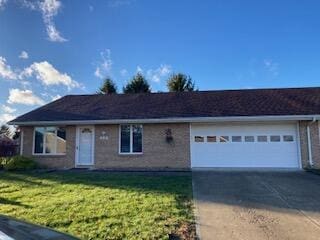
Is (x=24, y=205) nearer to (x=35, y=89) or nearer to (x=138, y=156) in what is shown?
(x=138, y=156)

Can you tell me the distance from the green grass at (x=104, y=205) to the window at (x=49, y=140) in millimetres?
4684

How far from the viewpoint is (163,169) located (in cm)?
1530

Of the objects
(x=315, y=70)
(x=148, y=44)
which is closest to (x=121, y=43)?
(x=148, y=44)

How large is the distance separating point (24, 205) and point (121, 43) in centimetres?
999

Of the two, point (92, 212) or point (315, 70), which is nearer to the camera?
point (92, 212)

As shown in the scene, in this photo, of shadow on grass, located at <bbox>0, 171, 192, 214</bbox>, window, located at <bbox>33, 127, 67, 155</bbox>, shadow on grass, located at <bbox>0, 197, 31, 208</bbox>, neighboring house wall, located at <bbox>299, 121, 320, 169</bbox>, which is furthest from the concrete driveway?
window, located at <bbox>33, 127, 67, 155</bbox>

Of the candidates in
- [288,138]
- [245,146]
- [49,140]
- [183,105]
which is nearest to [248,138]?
[245,146]

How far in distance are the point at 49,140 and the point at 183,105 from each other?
7603 mm

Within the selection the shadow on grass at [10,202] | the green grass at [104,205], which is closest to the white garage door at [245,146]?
the green grass at [104,205]

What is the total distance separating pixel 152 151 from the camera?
15.8 meters

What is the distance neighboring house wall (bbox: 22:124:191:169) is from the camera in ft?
51.3

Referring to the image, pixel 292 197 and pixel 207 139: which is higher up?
pixel 207 139

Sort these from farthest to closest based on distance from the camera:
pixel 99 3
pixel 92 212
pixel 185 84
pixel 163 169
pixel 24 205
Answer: pixel 185 84 → pixel 163 169 → pixel 99 3 → pixel 24 205 → pixel 92 212

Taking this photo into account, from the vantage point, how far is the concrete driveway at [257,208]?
5977mm
